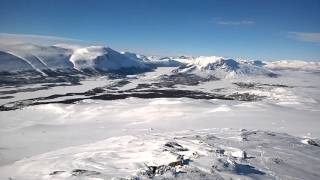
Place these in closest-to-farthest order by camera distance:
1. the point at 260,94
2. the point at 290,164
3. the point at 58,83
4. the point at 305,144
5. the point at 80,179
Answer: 1. the point at 80,179
2. the point at 290,164
3. the point at 305,144
4. the point at 260,94
5. the point at 58,83

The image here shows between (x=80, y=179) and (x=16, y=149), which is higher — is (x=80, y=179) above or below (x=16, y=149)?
above

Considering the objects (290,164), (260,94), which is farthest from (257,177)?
(260,94)

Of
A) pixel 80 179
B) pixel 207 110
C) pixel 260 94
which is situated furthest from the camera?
pixel 260 94

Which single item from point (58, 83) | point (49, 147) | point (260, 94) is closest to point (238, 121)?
point (49, 147)

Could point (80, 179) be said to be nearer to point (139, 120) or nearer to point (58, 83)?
point (139, 120)

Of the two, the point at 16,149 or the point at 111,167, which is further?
the point at 16,149

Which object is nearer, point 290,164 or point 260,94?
point 290,164

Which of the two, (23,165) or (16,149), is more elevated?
(23,165)

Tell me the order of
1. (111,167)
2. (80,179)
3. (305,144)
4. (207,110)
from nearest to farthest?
(80,179), (111,167), (305,144), (207,110)

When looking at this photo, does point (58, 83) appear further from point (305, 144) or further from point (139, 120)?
point (305, 144)
